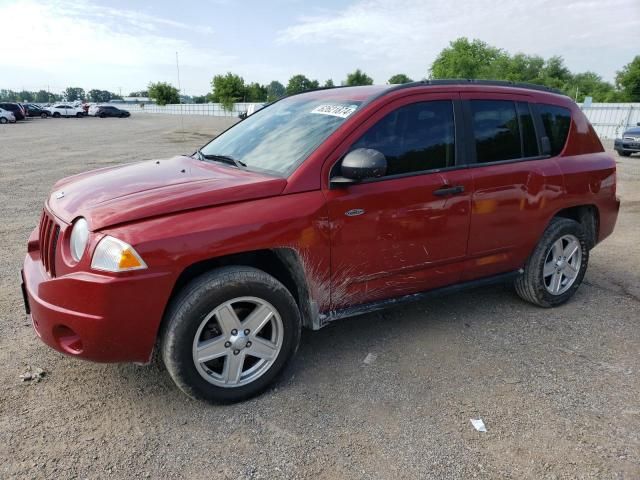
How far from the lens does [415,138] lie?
336 cm

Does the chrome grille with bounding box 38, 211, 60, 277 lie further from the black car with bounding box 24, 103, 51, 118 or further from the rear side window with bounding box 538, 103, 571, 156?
the black car with bounding box 24, 103, 51, 118

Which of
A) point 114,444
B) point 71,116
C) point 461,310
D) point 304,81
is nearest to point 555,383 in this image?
point 461,310

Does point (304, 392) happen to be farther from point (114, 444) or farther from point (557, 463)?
point (557, 463)

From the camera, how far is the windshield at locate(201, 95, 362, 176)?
10.3 feet

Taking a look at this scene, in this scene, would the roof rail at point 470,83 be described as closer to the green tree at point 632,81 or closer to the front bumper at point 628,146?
the front bumper at point 628,146

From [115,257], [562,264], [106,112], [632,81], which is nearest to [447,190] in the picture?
[562,264]

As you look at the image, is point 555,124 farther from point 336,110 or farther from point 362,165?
point 362,165

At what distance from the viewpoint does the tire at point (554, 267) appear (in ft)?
13.5

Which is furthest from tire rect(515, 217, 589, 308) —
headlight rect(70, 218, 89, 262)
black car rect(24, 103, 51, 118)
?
black car rect(24, 103, 51, 118)

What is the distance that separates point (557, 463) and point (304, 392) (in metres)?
1.44

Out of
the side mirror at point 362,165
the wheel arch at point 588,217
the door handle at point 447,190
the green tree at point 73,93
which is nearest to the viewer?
the side mirror at point 362,165

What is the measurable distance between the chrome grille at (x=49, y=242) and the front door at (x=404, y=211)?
1604 mm

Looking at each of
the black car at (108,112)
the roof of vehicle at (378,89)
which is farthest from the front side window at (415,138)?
the black car at (108,112)

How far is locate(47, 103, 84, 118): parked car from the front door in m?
53.4
